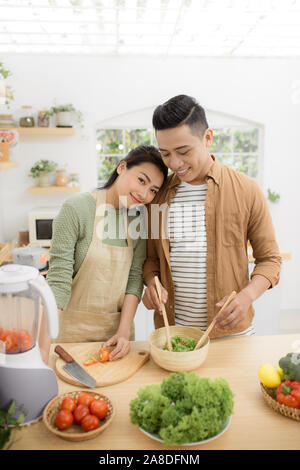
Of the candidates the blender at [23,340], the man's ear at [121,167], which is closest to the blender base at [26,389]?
the blender at [23,340]

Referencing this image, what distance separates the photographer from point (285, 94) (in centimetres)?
379

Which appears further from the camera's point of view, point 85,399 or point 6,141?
point 6,141

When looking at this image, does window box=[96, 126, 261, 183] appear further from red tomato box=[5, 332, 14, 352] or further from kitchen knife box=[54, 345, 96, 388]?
→ red tomato box=[5, 332, 14, 352]

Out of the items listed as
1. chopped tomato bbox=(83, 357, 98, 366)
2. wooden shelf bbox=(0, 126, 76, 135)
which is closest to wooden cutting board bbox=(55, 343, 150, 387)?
chopped tomato bbox=(83, 357, 98, 366)

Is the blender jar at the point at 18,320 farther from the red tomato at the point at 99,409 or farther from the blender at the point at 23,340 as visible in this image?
the red tomato at the point at 99,409

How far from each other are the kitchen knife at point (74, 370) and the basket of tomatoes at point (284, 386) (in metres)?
0.45

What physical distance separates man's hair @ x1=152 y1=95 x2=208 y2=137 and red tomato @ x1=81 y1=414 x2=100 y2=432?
0.86 meters

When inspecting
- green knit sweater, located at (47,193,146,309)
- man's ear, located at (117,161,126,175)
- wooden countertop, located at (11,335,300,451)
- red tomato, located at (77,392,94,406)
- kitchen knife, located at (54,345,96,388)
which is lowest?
wooden countertop, located at (11,335,300,451)

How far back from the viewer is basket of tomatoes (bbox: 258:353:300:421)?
93 cm

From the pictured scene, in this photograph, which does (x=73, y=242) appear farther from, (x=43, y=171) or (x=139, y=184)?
(x=43, y=171)

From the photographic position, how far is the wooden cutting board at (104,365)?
1.11 metres

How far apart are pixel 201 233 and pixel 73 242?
46 centimetres

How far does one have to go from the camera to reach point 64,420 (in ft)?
2.89

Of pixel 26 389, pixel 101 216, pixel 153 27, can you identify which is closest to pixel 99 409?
pixel 26 389
